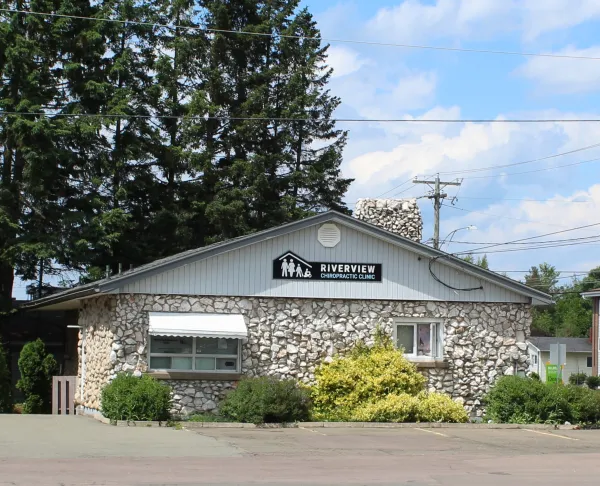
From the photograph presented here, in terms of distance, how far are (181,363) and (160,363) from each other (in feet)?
1.66

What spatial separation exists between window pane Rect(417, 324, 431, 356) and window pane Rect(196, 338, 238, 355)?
481 cm

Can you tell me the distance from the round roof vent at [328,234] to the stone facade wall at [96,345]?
533cm

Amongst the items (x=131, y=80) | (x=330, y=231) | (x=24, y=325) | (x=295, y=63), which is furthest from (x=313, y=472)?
(x=295, y=63)

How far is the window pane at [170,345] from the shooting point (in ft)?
74.0

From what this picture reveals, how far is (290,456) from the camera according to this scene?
16.2m

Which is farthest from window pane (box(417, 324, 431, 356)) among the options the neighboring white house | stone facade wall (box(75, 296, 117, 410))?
the neighboring white house

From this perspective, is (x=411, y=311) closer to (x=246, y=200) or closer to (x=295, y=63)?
(x=246, y=200)

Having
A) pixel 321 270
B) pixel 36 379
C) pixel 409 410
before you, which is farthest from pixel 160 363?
pixel 36 379

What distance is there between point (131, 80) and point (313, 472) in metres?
26.9

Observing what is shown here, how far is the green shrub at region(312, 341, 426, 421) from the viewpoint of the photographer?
2275cm

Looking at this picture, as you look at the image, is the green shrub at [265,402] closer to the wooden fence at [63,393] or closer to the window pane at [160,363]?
the window pane at [160,363]

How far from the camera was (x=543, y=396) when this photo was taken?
2311 cm

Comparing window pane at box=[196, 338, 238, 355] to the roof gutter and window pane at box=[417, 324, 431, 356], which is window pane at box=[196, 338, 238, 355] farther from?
window pane at box=[417, 324, 431, 356]

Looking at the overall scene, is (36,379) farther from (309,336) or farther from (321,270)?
(321,270)
